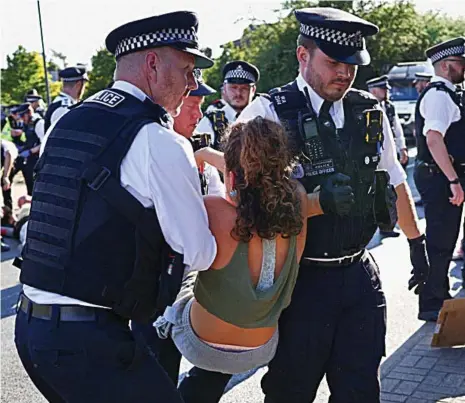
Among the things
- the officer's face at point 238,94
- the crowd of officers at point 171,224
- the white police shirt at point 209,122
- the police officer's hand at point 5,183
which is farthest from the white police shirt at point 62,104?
the crowd of officers at point 171,224

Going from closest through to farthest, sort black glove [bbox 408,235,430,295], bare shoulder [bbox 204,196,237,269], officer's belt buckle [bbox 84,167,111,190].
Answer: officer's belt buckle [bbox 84,167,111,190], bare shoulder [bbox 204,196,237,269], black glove [bbox 408,235,430,295]

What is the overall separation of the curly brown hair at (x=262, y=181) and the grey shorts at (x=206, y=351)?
1.66 ft

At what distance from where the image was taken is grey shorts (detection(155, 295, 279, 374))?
116 inches

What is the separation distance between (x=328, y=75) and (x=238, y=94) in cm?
399

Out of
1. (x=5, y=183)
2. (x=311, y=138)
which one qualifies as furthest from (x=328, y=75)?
(x=5, y=183)

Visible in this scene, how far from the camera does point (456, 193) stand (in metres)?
5.45

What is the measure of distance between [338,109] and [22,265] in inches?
64.8

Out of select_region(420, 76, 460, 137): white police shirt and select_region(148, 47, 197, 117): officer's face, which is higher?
select_region(148, 47, 197, 117): officer's face

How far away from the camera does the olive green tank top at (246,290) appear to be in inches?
109

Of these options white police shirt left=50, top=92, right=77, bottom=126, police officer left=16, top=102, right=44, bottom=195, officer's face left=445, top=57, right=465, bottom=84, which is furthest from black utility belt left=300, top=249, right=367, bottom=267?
police officer left=16, top=102, right=44, bottom=195

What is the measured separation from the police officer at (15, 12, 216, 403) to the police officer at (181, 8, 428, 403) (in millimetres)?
913

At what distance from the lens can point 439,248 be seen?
5633 mm

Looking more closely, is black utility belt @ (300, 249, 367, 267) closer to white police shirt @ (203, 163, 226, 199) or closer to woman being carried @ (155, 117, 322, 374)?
woman being carried @ (155, 117, 322, 374)

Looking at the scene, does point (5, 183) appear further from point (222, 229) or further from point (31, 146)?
point (222, 229)
